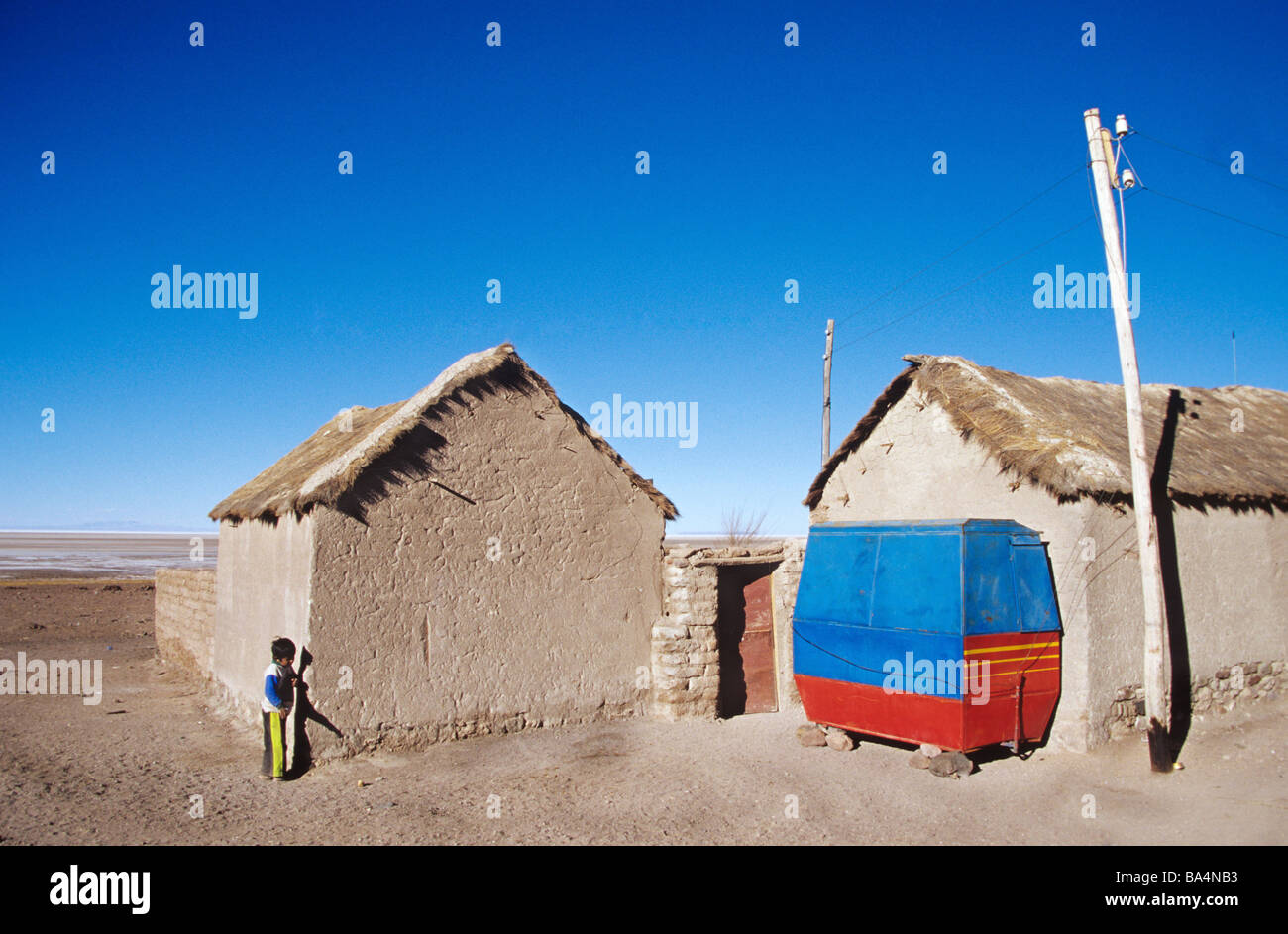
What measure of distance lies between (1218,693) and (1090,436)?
3780 mm

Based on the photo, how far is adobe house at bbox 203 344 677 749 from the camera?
860cm

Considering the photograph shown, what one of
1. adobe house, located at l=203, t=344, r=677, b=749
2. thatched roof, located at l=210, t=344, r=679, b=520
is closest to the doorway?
adobe house, located at l=203, t=344, r=677, b=749

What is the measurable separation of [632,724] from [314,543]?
4.65 metres

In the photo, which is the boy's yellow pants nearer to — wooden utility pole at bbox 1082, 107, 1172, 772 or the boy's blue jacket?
the boy's blue jacket

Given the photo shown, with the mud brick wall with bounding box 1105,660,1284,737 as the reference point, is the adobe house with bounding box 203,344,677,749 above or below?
above

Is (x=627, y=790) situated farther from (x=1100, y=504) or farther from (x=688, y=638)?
(x=1100, y=504)

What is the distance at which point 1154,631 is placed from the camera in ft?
26.7

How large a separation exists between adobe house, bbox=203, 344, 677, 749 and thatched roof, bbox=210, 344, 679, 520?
2cm

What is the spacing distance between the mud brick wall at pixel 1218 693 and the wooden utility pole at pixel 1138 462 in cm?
65

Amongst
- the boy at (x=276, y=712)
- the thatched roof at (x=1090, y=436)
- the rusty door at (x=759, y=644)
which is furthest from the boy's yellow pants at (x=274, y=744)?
the thatched roof at (x=1090, y=436)

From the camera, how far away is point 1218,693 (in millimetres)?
10219
